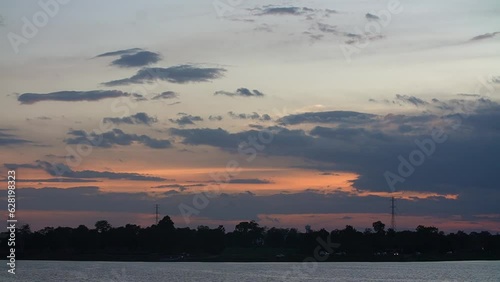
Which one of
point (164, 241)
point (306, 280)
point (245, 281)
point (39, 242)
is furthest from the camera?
point (164, 241)

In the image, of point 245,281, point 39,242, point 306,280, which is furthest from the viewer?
point 39,242

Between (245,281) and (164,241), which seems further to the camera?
(164,241)

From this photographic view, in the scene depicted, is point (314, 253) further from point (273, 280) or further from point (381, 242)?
point (273, 280)

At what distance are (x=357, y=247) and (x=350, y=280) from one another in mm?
82823

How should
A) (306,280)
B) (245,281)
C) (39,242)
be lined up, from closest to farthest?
1. (245,281)
2. (306,280)
3. (39,242)

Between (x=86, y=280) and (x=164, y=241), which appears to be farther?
(x=164, y=241)

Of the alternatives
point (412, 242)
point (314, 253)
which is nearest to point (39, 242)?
point (314, 253)

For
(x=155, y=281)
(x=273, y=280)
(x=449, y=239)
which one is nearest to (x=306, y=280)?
(x=273, y=280)

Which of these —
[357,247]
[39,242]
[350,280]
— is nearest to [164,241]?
[39,242]

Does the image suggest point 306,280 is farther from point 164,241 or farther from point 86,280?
point 164,241

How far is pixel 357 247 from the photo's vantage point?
190 metres

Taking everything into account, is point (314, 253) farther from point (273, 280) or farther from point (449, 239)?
point (273, 280)

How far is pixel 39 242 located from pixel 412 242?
88159mm

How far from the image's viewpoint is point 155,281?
100438mm
